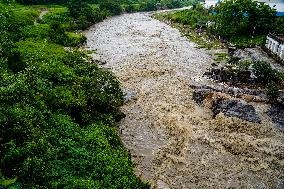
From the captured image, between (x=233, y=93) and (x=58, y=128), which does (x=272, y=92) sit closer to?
(x=233, y=93)

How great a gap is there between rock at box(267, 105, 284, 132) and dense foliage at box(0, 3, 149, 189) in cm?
1048

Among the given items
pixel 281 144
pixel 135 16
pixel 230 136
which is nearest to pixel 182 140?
pixel 230 136

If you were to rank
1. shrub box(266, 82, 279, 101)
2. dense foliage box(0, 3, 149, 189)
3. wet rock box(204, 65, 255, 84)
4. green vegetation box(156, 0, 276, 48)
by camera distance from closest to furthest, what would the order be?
dense foliage box(0, 3, 149, 189), shrub box(266, 82, 279, 101), wet rock box(204, 65, 255, 84), green vegetation box(156, 0, 276, 48)

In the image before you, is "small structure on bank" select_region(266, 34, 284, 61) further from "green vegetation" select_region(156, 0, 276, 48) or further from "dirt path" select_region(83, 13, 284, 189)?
"dirt path" select_region(83, 13, 284, 189)

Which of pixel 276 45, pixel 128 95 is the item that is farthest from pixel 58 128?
pixel 276 45

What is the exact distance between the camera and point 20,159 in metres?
13.3

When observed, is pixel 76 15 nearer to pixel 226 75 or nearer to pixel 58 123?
pixel 226 75

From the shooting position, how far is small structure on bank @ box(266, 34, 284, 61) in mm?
33031

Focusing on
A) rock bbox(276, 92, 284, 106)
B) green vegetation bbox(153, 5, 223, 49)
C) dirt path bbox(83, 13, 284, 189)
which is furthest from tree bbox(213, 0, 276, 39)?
rock bbox(276, 92, 284, 106)

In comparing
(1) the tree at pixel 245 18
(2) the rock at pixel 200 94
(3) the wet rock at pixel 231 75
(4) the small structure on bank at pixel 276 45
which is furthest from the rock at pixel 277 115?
(1) the tree at pixel 245 18

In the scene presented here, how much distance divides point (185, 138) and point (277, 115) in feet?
23.9

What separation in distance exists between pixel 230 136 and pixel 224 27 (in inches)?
1096

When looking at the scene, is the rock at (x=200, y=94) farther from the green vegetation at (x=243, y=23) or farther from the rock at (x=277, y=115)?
the green vegetation at (x=243, y=23)

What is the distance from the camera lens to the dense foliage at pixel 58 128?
1321cm
